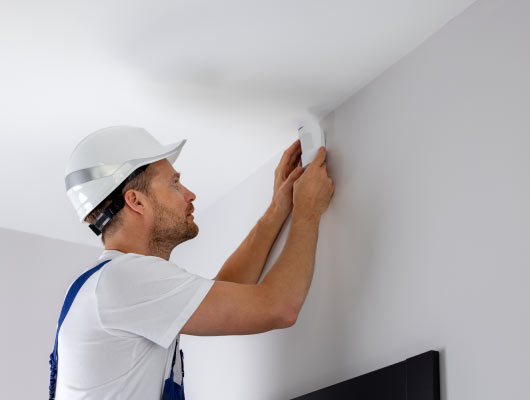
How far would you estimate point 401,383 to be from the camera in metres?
1.67

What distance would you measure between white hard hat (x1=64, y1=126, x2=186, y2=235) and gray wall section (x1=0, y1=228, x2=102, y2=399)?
4.68 feet

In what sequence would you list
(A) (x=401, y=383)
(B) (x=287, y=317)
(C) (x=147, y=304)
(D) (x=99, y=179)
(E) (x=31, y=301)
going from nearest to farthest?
1. (A) (x=401, y=383)
2. (C) (x=147, y=304)
3. (B) (x=287, y=317)
4. (D) (x=99, y=179)
5. (E) (x=31, y=301)

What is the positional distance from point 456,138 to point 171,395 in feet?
3.21

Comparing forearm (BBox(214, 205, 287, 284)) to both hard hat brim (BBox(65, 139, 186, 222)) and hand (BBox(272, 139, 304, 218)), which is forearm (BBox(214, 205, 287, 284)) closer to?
hand (BBox(272, 139, 304, 218))

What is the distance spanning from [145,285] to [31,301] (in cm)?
178

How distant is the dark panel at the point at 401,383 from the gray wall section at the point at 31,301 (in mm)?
1853

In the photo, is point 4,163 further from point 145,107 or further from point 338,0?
point 338,0

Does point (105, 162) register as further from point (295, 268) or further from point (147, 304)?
point (295, 268)

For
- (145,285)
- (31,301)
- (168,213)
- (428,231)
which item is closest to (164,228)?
(168,213)

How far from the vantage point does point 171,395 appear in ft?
6.18

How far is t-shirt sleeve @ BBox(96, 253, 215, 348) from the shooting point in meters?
1.78

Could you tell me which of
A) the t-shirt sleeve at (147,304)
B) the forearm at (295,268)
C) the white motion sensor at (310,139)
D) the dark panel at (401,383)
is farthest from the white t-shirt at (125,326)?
the white motion sensor at (310,139)

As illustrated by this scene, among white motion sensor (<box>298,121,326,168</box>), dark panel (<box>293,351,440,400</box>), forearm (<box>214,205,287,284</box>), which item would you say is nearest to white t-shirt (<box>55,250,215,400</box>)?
dark panel (<box>293,351,440,400</box>)

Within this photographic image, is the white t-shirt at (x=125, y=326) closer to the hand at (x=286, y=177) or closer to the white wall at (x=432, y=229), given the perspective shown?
the white wall at (x=432, y=229)
